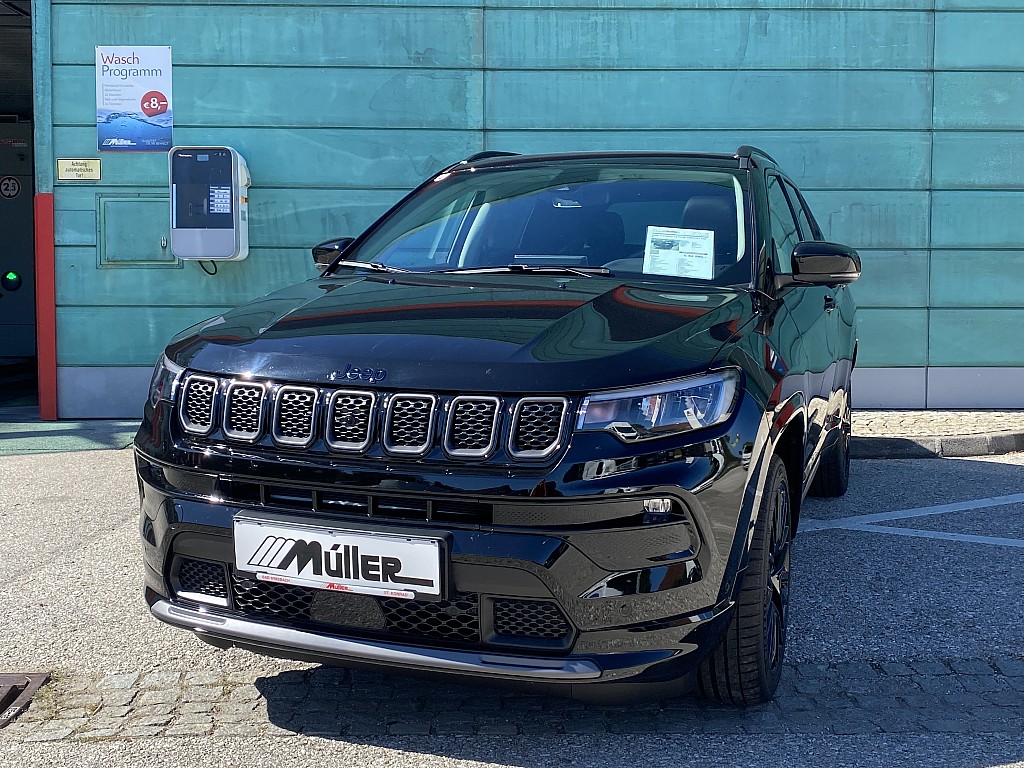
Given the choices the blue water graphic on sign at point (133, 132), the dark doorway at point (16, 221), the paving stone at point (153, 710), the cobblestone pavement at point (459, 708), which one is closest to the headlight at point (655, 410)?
the cobblestone pavement at point (459, 708)

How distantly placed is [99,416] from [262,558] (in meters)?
6.75

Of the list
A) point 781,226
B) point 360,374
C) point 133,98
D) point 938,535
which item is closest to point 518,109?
point 133,98

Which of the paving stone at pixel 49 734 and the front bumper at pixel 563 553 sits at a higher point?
the front bumper at pixel 563 553

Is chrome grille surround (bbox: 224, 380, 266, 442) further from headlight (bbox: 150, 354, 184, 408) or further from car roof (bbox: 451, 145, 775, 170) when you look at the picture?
car roof (bbox: 451, 145, 775, 170)

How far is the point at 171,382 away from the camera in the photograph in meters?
2.88

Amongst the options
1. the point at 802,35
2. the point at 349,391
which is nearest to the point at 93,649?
the point at 349,391

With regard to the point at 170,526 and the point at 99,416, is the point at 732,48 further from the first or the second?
the point at 170,526

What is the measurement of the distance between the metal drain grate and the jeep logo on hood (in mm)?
1370

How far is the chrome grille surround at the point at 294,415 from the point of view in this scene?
2600mm

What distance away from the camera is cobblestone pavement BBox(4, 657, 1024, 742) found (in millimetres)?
2910

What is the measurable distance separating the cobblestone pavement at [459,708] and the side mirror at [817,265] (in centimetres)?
123

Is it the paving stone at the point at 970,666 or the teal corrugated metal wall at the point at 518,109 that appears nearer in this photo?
the paving stone at the point at 970,666

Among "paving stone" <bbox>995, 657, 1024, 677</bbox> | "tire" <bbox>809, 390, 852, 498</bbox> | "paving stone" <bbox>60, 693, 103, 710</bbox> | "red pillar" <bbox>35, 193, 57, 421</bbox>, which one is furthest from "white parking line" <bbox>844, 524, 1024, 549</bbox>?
"red pillar" <bbox>35, 193, 57, 421</bbox>

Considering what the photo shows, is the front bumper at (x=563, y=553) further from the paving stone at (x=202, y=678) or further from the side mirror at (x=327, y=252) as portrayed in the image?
the side mirror at (x=327, y=252)
